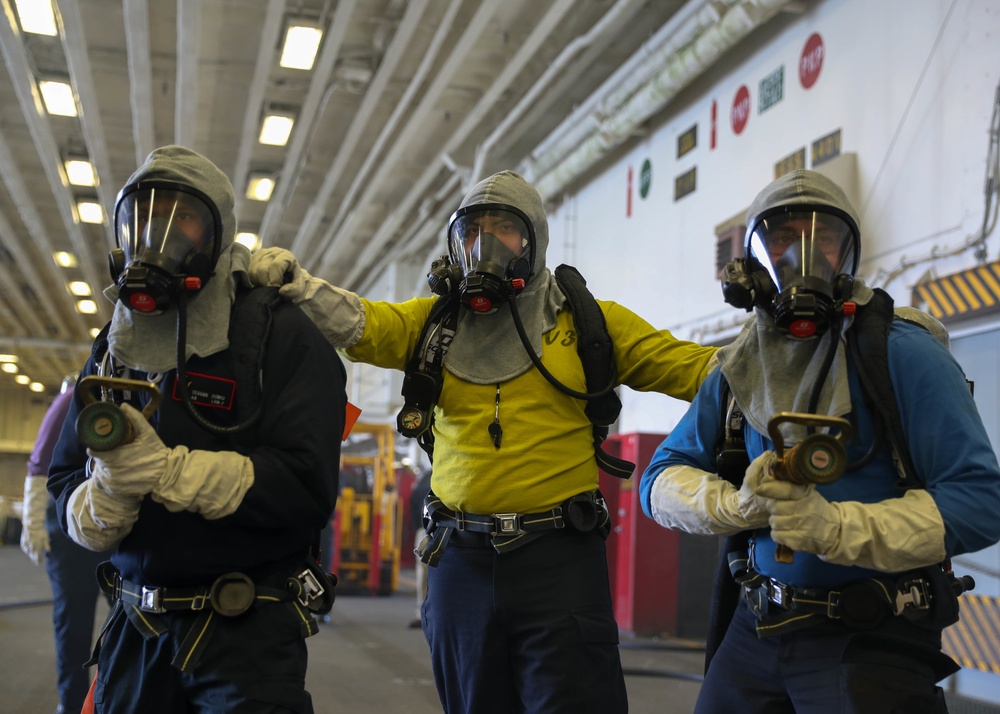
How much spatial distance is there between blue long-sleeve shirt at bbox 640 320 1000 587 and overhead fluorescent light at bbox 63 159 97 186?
12789 millimetres

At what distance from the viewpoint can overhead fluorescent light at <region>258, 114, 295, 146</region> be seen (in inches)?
460

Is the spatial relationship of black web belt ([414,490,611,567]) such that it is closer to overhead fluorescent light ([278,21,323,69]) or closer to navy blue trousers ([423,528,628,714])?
navy blue trousers ([423,528,628,714])

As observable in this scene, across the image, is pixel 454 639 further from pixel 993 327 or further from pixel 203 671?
pixel 993 327

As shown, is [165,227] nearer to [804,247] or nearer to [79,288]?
[804,247]

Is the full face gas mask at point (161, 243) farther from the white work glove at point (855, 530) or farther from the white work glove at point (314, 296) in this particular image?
the white work glove at point (855, 530)

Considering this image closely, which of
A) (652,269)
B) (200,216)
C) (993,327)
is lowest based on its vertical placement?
(200,216)

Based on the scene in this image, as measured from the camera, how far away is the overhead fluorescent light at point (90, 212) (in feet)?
49.1

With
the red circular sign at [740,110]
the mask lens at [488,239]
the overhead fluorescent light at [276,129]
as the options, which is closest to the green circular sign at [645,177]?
the red circular sign at [740,110]

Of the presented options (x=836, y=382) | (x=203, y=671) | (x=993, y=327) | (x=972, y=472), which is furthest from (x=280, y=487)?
(x=993, y=327)

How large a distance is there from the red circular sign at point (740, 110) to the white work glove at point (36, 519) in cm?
631

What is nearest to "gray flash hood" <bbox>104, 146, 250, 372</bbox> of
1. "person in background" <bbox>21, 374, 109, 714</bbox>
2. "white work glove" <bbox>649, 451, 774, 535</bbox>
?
"white work glove" <bbox>649, 451, 774, 535</bbox>

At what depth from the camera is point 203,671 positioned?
6.93 feet

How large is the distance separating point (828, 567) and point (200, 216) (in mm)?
1613

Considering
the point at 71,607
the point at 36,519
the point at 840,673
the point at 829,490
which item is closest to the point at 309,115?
the point at 36,519
